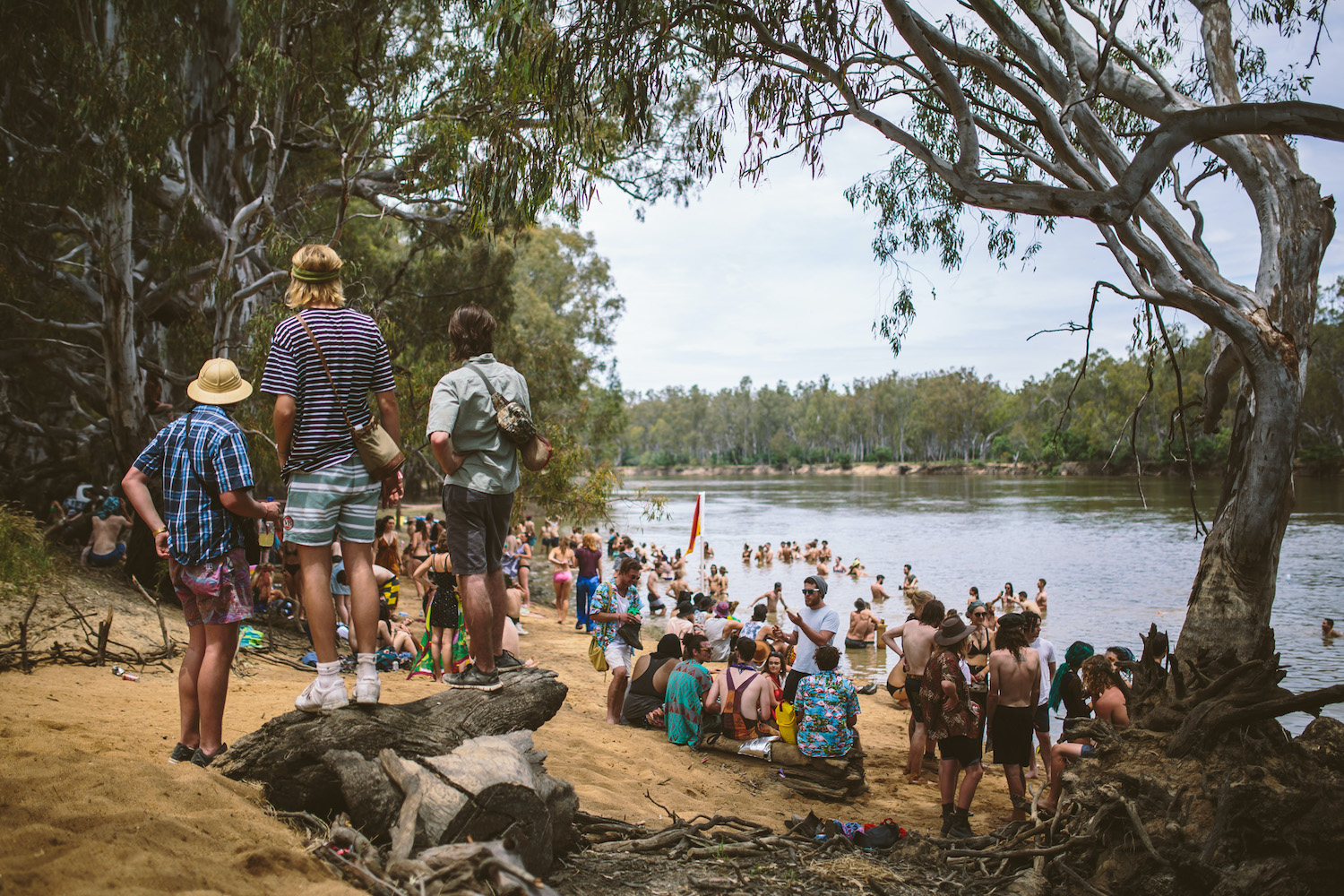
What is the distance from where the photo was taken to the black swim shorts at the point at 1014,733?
6188mm

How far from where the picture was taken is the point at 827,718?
650 centimetres

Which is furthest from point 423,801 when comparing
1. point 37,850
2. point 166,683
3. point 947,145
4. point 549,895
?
point 947,145

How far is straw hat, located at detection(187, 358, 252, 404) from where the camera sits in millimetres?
3561

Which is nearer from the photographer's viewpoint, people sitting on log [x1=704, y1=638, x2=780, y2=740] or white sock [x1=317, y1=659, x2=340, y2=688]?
white sock [x1=317, y1=659, x2=340, y2=688]

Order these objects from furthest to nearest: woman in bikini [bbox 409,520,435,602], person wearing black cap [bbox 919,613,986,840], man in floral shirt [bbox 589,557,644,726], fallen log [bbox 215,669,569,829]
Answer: woman in bikini [bbox 409,520,435,602] < man in floral shirt [bbox 589,557,644,726] < person wearing black cap [bbox 919,613,986,840] < fallen log [bbox 215,669,569,829]

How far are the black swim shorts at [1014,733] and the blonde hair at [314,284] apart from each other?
203 inches

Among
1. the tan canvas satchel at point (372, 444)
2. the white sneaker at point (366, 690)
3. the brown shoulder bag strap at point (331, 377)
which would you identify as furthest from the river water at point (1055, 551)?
the brown shoulder bag strap at point (331, 377)

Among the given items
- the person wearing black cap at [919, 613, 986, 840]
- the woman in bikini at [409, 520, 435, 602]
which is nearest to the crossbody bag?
the person wearing black cap at [919, 613, 986, 840]

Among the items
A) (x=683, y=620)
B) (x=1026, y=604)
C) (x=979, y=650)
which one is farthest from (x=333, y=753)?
(x=1026, y=604)

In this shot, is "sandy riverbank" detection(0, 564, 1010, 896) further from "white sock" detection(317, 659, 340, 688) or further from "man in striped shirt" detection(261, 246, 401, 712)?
"man in striped shirt" detection(261, 246, 401, 712)

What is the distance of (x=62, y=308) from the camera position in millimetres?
13719

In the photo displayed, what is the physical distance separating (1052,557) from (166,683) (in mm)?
25330

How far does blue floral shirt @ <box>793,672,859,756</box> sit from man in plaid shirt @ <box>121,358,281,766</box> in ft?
13.9

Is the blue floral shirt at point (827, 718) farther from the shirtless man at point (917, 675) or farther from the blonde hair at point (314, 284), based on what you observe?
the blonde hair at point (314, 284)
